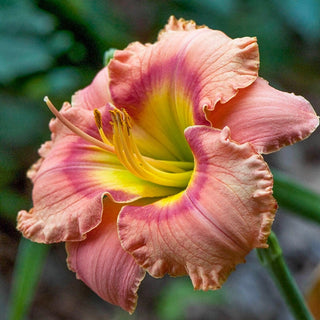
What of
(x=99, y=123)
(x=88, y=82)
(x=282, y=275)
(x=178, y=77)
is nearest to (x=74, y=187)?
(x=99, y=123)

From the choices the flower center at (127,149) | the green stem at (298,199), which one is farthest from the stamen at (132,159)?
the green stem at (298,199)

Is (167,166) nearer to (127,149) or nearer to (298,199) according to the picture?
(127,149)

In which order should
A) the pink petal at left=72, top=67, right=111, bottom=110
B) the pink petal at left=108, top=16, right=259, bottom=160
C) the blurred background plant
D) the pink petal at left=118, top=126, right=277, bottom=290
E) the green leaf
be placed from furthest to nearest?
the blurred background plant, the green leaf, the pink petal at left=72, top=67, right=111, bottom=110, the pink petal at left=108, top=16, right=259, bottom=160, the pink petal at left=118, top=126, right=277, bottom=290

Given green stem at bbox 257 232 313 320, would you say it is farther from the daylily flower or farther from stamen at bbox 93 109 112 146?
stamen at bbox 93 109 112 146

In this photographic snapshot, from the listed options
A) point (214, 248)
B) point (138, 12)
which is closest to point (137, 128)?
point (214, 248)

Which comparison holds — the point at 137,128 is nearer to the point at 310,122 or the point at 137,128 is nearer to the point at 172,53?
the point at 172,53

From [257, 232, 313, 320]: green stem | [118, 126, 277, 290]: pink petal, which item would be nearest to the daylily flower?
[118, 126, 277, 290]: pink petal

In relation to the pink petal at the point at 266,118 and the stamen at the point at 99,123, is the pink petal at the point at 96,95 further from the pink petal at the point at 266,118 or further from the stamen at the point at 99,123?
the pink petal at the point at 266,118
